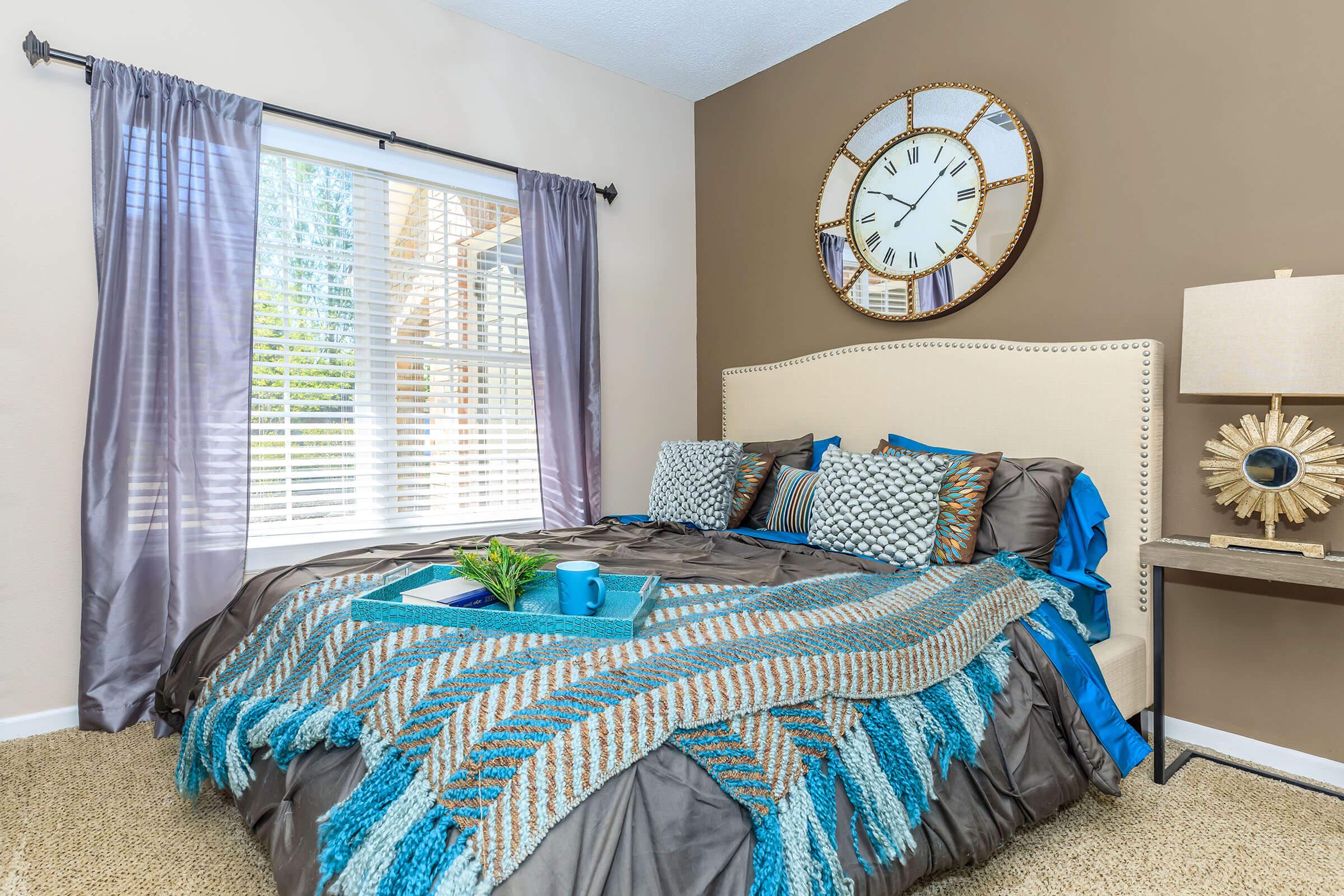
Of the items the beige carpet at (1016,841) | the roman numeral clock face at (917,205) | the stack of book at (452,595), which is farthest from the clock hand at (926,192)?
the stack of book at (452,595)

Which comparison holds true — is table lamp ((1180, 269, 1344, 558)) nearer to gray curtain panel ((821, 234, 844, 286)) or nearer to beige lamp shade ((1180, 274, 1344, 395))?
beige lamp shade ((1180, 274, 1344, 395))

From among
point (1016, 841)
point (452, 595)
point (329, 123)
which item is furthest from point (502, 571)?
point (329, 123)

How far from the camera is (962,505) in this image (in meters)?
2.09

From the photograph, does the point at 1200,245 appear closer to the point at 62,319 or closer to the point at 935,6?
the point at 935,6

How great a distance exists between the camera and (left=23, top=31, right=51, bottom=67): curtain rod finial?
7.25 feet

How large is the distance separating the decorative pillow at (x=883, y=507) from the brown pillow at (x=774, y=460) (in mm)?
423

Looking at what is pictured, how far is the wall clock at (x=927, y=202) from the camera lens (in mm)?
2674

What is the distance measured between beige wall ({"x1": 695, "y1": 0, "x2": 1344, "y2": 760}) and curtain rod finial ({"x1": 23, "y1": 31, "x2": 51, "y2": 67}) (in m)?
2.97

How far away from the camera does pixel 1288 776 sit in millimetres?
2078

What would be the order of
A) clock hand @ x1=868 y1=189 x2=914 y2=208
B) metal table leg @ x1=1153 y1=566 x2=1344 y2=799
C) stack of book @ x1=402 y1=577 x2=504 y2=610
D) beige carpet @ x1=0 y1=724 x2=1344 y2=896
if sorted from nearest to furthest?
stack of book @ x1=402 y1=577 x2=504 y2=610 → beige carpet @ x1=0 y1=724 x2=1344 y2=896 → metal table leg @ x1=1153 y1=566 x2=1344 y2=799 → clock hand @ x1=868 y1=189 x2=914 y2=208

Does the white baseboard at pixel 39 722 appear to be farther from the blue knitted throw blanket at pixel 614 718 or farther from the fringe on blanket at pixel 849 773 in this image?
the fringe on blanket at pixel 849 773

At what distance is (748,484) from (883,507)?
2.30 feet

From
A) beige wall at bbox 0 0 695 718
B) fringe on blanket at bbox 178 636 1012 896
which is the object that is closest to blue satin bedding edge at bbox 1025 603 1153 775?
fringe on blanket at bbox 178 636 1012 896

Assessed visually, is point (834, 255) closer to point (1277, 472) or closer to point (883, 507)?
point (883, 507)
